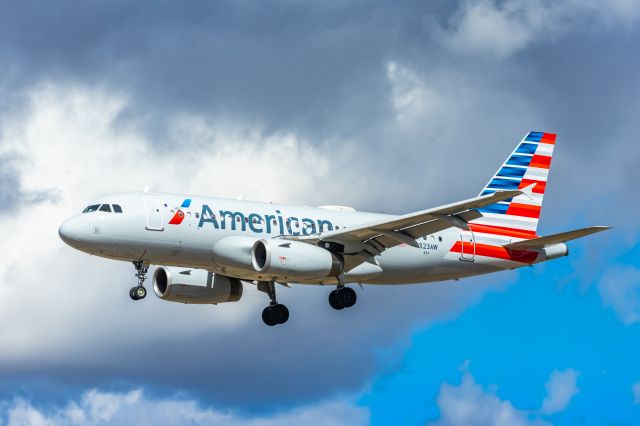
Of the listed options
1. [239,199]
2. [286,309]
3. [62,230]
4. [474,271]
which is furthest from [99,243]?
[474,271]

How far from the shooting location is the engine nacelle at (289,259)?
4919 cm

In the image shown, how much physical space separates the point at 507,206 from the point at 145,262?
58.5 feet

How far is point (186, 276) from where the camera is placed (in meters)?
55.3

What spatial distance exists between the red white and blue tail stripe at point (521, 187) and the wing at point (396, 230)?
606cm

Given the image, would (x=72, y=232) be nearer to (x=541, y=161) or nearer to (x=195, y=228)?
(x=195, y=228)

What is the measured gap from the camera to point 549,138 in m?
63.0

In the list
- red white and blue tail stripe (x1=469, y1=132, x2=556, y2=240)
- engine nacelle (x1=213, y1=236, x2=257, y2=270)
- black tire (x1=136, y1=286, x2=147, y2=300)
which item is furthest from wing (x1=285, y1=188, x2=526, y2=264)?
black tire (x1=136, y1=286, x2=147, y2=300)

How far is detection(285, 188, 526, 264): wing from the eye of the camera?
48969 mm

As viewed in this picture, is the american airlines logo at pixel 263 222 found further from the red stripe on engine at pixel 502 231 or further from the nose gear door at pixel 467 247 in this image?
the red stripe on engine at pixel 502 231

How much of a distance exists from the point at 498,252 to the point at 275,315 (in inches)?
401

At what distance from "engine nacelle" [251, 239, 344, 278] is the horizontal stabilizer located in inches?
384

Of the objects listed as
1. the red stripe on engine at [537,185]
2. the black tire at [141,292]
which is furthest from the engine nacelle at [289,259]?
the red stripe on engine at [537,185]

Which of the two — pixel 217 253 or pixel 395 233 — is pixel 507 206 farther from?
pixel 217 253

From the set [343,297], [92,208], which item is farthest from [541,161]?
[92,208]
